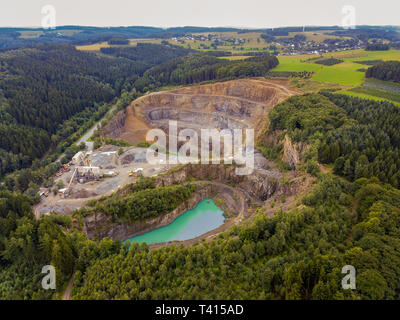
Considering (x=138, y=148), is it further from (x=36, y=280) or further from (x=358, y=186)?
(x=358, y=186)

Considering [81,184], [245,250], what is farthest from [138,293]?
[81,184]

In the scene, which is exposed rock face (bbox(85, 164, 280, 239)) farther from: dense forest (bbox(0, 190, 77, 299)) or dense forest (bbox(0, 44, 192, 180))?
dense forest (bbox(0, 44, 192, 180))

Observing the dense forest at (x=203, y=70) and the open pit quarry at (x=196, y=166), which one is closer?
the open pit quarry at (x=196, y=166)

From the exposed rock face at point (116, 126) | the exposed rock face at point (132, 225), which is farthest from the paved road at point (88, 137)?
the exposed rock face at point (132, 225)

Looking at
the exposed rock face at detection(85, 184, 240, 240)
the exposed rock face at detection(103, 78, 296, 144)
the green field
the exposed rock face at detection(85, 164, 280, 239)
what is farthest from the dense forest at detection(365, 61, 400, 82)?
the exposed rock face at detection(85, 184, 240, 240)
